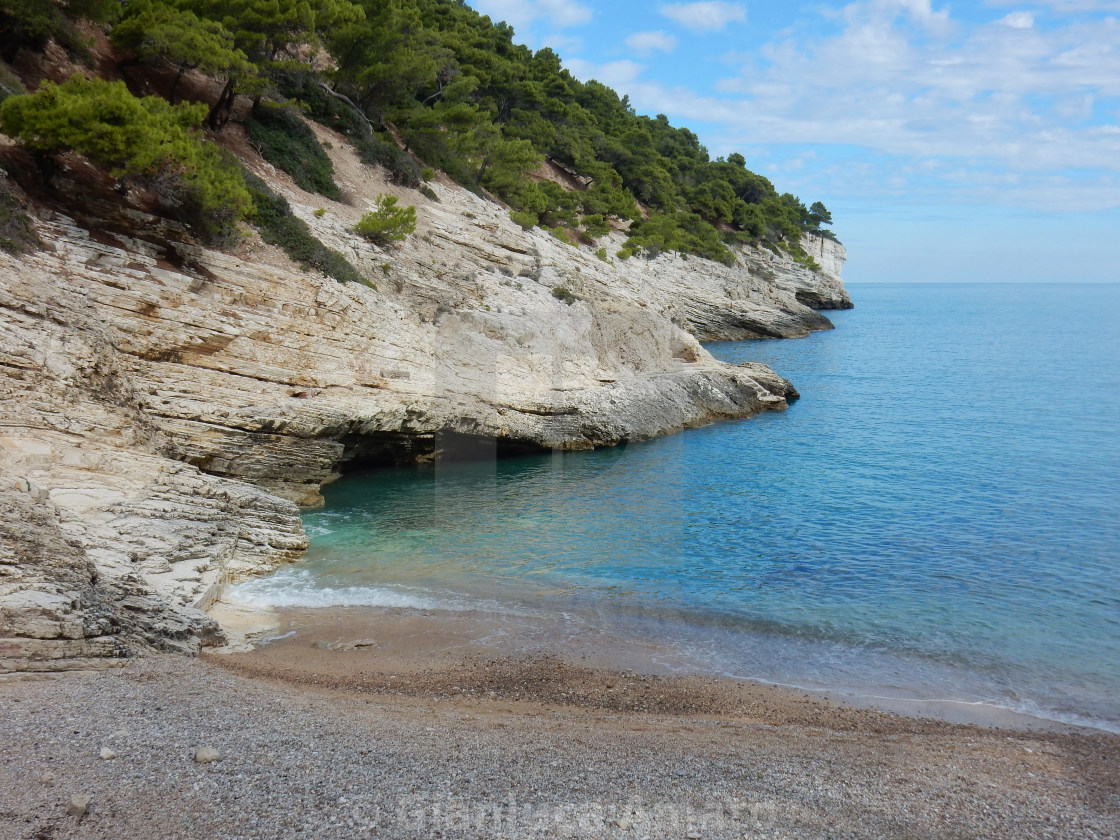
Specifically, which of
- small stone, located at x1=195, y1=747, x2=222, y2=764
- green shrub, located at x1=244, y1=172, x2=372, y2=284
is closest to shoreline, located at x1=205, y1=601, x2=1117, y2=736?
small stone, located at x1=195, y1=747, x2=222, y2=764

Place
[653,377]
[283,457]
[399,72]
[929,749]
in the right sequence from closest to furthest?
[929,749] < [283,457] < [653,377] < [399,72]

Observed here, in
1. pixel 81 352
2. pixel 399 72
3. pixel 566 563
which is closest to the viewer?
pixel 81 352

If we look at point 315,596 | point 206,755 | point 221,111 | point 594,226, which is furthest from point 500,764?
point 594,226

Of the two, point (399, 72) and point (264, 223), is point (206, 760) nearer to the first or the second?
point (264, 223)

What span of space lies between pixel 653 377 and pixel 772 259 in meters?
52.4

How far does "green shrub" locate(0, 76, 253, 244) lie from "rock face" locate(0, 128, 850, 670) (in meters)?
0.96

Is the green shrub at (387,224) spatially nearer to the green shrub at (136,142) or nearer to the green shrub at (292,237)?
the green shrub at (292,237)

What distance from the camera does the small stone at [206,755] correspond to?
8.30 metres

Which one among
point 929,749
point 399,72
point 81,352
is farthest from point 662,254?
point 929,749

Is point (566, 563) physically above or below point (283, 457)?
below

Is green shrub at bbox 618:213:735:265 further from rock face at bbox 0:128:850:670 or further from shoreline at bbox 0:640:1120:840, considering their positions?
shoreline at bbox 0:640:1120:840

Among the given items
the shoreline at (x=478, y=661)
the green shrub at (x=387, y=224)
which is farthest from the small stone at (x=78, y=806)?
the green shrub at (x=387, y=224)

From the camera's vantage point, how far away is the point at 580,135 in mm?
62812

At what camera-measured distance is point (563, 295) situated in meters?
30.9
